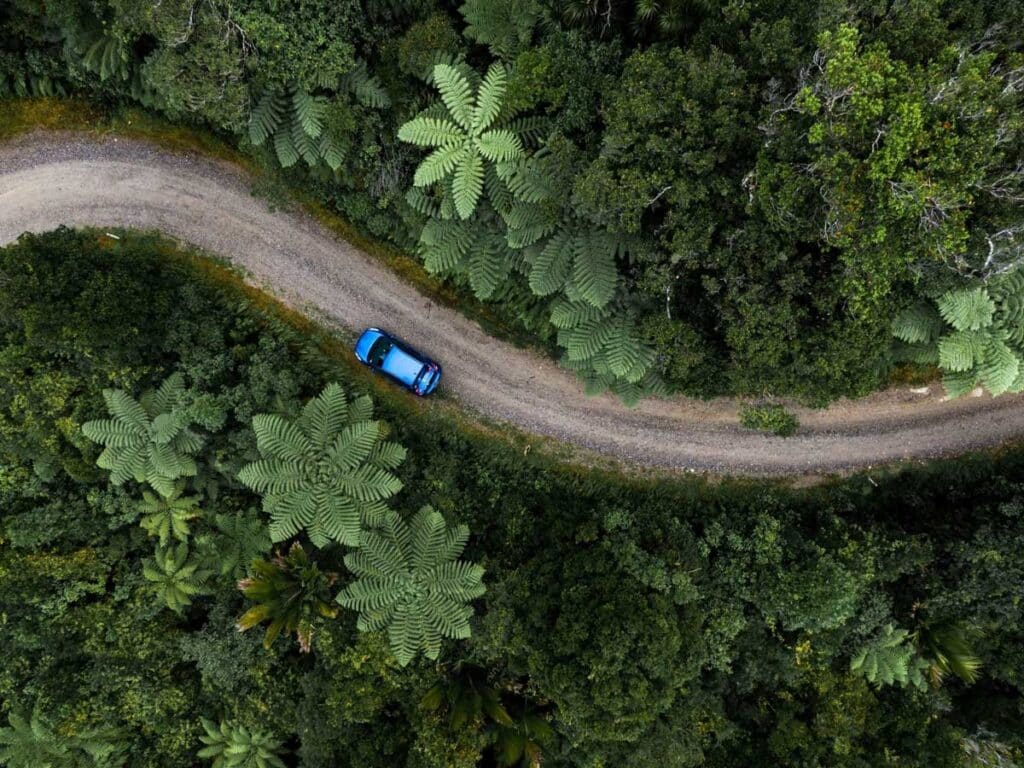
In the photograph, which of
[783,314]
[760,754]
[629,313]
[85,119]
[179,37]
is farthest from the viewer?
[85,119]

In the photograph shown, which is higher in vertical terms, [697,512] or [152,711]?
[697,512]

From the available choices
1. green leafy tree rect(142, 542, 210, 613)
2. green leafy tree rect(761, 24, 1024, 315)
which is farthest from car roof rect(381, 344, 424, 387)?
green leafy tree rect(761, 24, 1024, 315)

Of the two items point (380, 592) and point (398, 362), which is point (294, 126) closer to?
point (398, 362)

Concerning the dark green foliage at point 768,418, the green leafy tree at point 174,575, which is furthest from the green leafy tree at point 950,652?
the green leafy tree at point 174,575

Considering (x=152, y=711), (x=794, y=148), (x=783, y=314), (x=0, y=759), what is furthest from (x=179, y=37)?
(x=0, y=759)

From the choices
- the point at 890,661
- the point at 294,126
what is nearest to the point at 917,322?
the point at 890,661

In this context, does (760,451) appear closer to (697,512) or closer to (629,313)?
(697,512)
